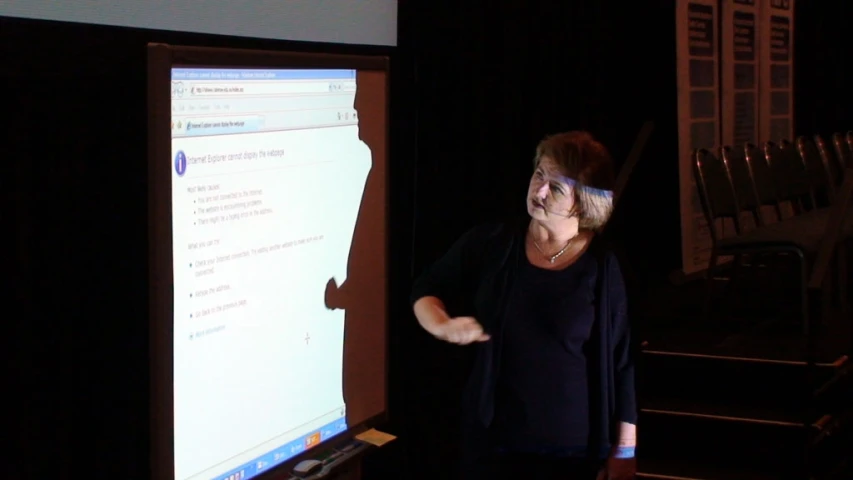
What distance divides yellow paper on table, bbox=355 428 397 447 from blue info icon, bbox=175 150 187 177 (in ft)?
2.29

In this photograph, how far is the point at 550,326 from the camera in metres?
2.34

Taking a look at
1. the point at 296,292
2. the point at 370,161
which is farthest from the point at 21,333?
the point at 370,161

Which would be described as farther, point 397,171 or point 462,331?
point 397,171

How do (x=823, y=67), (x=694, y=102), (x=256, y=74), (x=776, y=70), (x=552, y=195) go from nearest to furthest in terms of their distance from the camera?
(x=256, y=74) < (x=552, y=195) < (x=694, y=102) < (x=776, y=70) < (x=823, y=67)

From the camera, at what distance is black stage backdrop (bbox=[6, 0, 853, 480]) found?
1.43 meters

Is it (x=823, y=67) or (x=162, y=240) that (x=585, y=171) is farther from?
(x=823, y=67)

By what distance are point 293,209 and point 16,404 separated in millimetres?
529

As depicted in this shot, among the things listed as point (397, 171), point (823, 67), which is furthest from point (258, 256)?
point (823, 67)

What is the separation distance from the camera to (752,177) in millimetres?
5469

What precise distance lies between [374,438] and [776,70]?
6617 millimetres

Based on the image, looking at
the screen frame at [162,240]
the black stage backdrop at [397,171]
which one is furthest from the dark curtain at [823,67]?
the screen frame at [162,240]

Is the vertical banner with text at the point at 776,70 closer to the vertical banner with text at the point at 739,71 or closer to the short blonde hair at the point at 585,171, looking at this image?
the vertical banner with text at the point at 739,71

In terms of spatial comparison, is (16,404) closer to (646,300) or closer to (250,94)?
(250,94)

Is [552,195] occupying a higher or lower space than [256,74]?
lower
